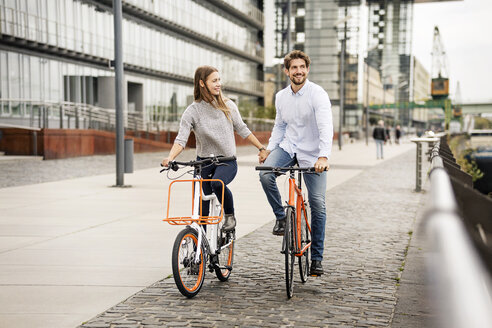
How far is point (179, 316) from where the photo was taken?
14.5 feet

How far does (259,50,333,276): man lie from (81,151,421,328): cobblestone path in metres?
0.48

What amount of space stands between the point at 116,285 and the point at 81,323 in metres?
1.09

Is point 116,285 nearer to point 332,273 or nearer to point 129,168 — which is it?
point 332,273

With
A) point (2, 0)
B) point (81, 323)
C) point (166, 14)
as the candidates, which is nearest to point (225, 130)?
point (81, 323)

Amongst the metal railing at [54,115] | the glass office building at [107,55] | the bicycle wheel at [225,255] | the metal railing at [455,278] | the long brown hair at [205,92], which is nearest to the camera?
the metal railing at [455,278]

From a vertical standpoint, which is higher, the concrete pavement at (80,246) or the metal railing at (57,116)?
the metal railing at (57,116)

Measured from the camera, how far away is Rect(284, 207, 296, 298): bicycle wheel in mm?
4723

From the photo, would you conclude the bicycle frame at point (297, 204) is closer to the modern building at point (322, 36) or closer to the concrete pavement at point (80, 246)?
the concrete pavement at point (80, 246)

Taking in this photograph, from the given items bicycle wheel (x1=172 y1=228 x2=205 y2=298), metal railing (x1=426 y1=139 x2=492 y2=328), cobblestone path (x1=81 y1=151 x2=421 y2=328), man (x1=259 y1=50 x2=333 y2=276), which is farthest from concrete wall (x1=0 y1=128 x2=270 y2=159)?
metal railing (x1=426 y1=139 x2=492 y2=328)

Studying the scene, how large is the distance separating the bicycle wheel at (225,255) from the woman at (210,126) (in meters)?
0.11

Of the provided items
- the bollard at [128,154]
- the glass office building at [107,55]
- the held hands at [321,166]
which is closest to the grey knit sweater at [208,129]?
the held hands at [321,166]

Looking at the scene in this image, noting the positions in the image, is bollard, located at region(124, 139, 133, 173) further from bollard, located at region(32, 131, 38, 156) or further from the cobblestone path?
bollard, located at region(32, 131, 38, 156)

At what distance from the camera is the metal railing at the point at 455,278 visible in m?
1.16

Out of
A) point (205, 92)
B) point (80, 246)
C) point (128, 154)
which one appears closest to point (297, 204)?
point (205, 92)
